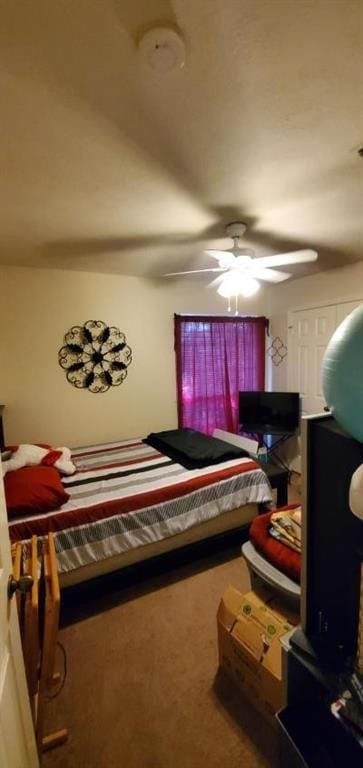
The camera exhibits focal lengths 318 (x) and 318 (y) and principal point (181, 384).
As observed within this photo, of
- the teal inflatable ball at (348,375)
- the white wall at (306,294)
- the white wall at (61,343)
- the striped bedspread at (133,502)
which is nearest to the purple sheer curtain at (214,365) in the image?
the white wall at (61,343)

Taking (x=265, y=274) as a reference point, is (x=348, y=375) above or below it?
below

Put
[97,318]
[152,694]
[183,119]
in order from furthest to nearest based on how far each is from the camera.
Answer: [97,318] < [152,694] < [183,119]

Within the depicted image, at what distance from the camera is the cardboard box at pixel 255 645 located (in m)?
1.27

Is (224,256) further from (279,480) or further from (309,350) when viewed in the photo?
(309,350)

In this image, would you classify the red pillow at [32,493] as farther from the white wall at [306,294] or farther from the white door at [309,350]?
the white wall at [306,294]

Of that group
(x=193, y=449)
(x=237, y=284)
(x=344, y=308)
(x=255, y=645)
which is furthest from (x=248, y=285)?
(x=255, y=645)

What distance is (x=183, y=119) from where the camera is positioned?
1168mm

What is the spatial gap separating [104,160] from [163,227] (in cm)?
76

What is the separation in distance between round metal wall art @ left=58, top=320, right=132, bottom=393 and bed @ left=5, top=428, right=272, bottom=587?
3.00ft

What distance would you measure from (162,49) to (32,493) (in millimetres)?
2006

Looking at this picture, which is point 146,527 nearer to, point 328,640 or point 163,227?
point 328,640

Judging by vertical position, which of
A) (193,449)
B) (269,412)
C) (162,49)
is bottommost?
(193,449)

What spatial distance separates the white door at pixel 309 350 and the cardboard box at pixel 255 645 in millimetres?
2425

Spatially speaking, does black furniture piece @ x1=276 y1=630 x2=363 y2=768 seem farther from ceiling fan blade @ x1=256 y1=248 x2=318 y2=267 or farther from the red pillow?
ceiling fan blade @ x1=256 y1=248 x2=318 y2=267
